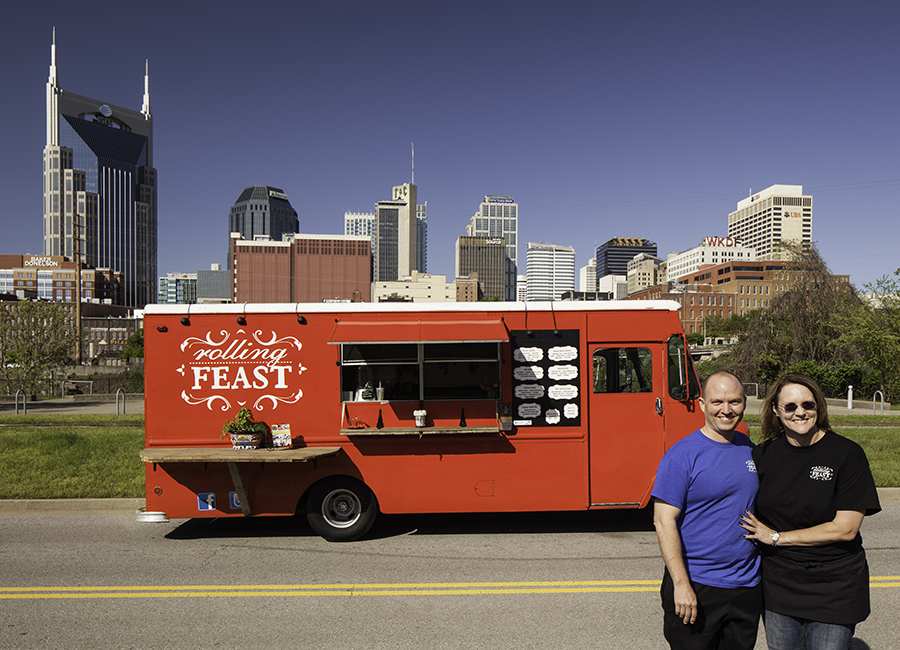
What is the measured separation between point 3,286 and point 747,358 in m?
215

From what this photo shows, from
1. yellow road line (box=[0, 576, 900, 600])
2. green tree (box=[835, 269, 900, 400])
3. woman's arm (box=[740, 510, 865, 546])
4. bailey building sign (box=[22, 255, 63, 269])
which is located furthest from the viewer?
bailey building sign (box=[22, 255, 63, 269])

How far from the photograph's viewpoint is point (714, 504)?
2.82 metres

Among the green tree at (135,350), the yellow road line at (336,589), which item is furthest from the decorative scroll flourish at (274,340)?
the green tree at (135,350)

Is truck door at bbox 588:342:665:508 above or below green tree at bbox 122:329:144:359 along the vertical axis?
above

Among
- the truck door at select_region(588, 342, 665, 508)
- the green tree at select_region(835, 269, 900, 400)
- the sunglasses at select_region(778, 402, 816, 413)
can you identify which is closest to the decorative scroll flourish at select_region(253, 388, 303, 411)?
the truck door at select_region(588, 342, 665, 508)

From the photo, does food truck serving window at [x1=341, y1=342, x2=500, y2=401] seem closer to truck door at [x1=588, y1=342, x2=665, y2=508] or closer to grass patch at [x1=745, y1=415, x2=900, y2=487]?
truck door at [x1=588, y1=342, x2=665, y2=508]

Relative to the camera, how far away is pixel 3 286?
180 m

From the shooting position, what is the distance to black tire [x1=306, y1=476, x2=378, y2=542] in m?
→ 7.24

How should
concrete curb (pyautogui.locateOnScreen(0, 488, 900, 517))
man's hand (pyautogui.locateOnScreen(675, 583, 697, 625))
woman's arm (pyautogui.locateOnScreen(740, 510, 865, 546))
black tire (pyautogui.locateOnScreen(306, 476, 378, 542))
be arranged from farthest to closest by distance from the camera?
concrete curb (pyautogui.locateOnScreen(0, 488, 900, 517))
black tire (pyautogui.locateOnScreen(306, 476, 378, 542))
man's hand (pyautogui.locateOnScreen(675, 583, 697, 625))
woman's arm (pyautogui.locateOnScreen(740, 510, 865, 546))

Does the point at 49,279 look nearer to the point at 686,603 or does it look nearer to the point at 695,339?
the point at 695,339

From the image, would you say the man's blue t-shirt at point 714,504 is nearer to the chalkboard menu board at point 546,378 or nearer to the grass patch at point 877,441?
the chalkboard menu board at point 546,378

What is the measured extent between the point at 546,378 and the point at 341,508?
3.11 m

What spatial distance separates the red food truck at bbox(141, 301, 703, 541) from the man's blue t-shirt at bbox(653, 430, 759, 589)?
436 centimetres

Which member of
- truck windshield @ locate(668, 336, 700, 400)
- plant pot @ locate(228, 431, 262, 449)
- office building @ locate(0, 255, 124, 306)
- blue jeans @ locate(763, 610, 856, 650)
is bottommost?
blue jeans @ locate(763, 610, 856, 650)
